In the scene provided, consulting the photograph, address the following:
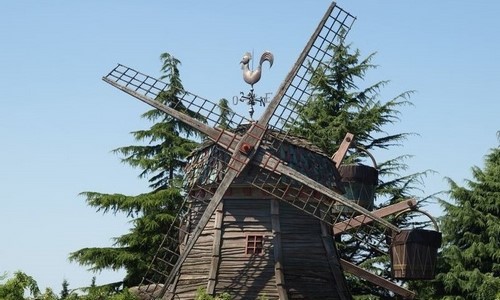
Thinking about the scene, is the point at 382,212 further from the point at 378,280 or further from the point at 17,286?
the point at 17,286

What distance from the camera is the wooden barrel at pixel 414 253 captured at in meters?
17.8

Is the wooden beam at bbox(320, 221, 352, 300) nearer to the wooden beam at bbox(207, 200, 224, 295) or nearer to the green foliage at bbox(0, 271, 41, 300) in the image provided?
the wooden beam at bbox(207, 200, 224, 295)

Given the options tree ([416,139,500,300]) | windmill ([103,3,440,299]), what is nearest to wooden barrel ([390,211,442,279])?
windmill ([103,3,440,299])

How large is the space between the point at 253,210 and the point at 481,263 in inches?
401

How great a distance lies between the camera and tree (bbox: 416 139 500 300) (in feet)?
81.0

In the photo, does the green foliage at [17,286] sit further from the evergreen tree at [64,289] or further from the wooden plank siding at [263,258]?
the evergreen tree at [64,289]

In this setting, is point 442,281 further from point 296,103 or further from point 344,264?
point 296,103

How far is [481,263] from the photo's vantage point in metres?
25.2

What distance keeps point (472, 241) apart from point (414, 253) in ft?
28.0

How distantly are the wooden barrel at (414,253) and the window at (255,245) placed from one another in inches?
113

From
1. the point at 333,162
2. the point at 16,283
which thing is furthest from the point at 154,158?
the point at 16,283

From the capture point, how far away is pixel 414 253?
1784cm

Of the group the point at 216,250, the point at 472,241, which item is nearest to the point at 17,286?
the point at 216,250

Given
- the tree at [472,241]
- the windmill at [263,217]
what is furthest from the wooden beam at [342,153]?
the tree at [472,241]
